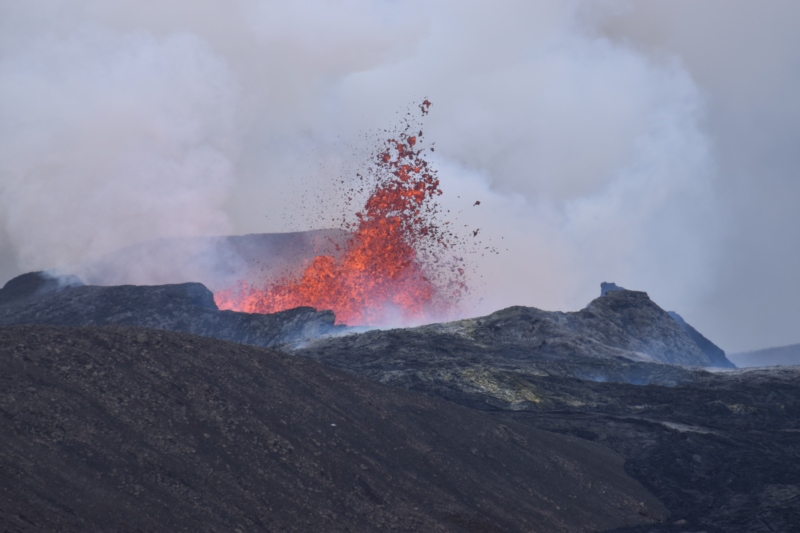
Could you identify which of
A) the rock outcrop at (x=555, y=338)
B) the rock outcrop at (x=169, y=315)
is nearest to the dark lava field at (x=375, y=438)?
the rock outcrop at (x=555, y=338)

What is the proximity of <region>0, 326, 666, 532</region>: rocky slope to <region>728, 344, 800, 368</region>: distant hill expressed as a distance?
1919 inches

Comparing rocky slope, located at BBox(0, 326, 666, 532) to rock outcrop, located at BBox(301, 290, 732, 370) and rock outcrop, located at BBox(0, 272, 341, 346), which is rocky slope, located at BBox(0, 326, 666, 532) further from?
rock outcrop, located at BBox(0, 272, 341, 346)

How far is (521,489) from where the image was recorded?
19.5 metres

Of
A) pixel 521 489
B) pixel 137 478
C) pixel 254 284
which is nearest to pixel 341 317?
pixel 254 284

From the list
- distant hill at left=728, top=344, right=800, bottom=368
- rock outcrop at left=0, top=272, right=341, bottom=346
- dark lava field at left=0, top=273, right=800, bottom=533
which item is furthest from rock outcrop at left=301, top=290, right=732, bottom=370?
distant hill at left=728, top=344, right=800, bottom=368

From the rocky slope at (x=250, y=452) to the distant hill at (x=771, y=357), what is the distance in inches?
1919

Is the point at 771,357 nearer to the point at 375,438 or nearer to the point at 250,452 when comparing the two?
the point at 375,438

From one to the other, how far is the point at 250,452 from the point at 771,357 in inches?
2420

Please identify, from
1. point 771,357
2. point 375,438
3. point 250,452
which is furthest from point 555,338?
point 771,357

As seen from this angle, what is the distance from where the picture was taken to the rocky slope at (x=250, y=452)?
13.5 m

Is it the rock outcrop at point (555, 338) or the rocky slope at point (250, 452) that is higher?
the rock outcrop at point (555, 338)

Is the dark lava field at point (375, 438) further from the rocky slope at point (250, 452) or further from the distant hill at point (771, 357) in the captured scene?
the distant hill at point (771, 357)

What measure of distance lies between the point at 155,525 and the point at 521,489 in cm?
957

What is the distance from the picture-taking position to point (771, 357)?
6762 cm
